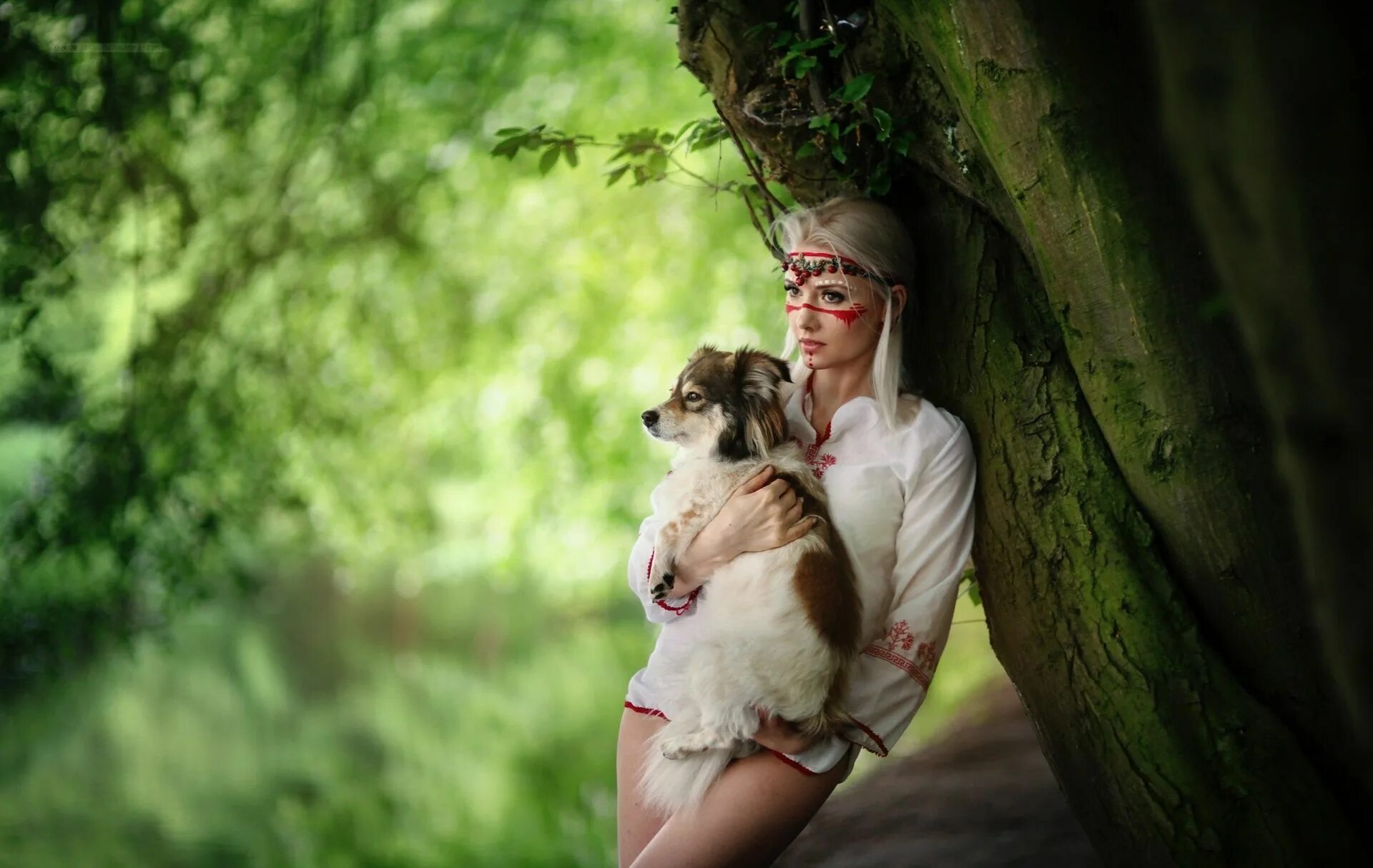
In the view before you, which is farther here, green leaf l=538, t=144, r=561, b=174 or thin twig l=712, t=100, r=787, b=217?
green leaf l=538, t=144, r=561, b=174

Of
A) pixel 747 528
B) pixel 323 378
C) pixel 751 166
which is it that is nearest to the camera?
pixel 747 528

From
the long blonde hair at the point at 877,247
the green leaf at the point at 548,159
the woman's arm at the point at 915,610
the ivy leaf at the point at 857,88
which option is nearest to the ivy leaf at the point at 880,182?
the long blonde hair at the point at 877,247

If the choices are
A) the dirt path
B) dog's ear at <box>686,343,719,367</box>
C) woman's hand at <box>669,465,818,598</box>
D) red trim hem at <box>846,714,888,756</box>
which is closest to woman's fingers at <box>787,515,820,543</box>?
woman's hand at <box>669,465,818,598</box>

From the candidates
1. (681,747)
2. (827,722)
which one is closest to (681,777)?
(681,747)

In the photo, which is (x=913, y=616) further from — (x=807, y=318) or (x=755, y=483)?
(x=807, y=318)

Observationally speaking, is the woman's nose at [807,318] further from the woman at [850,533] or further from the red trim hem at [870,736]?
→ the red trim hem at [870,736]

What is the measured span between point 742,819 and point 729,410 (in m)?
0.87

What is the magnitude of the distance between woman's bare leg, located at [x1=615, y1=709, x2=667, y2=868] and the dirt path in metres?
1.59

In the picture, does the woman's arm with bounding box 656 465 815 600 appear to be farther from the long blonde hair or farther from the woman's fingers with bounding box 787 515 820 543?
the long blonde hair

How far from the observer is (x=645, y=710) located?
102 inches

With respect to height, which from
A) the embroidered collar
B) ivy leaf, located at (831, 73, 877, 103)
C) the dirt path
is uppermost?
ivy leaf, located at (831, 73, 877, 103)

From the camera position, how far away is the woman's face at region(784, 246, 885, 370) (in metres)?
2.46

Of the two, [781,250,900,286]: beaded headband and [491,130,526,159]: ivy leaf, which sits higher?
[491,130,526,159]: ivy leaf

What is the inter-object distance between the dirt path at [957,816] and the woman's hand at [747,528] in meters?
1.85
